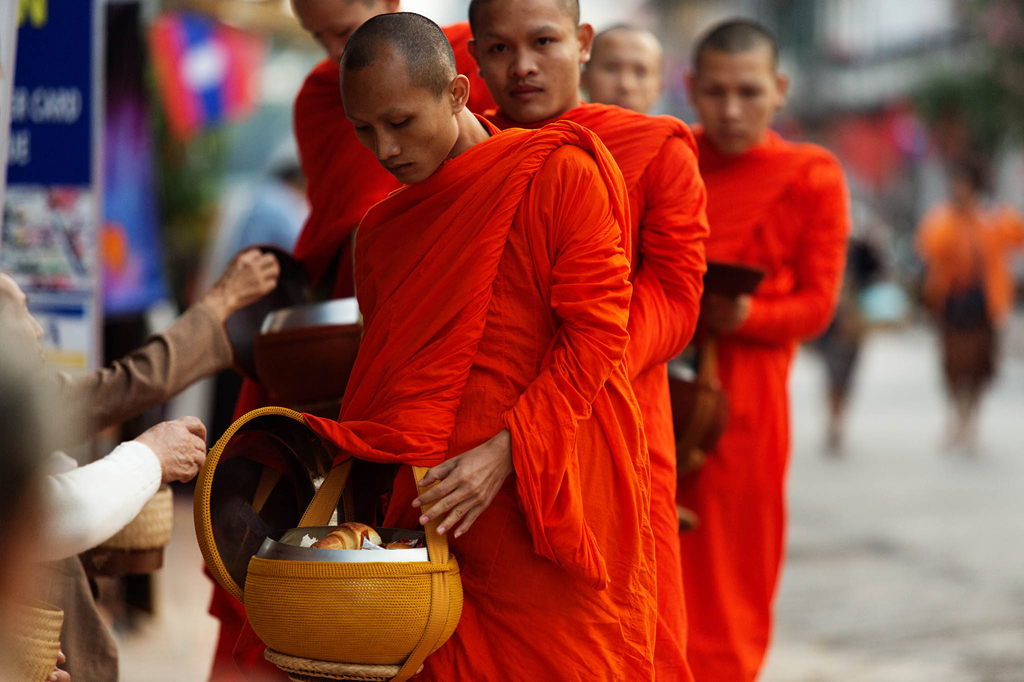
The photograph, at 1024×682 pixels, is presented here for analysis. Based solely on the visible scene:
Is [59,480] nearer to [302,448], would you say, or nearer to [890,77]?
[302,448]

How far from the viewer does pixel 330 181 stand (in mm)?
→ 3176

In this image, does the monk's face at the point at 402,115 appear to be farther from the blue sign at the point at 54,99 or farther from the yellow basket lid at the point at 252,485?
the blue sign at the point at 54,99

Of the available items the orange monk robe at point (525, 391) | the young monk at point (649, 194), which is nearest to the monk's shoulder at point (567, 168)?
the orange monk robe at point (525, 391)

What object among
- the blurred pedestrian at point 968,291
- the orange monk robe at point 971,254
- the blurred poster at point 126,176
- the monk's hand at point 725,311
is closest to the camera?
the monk's hand at point 725,311

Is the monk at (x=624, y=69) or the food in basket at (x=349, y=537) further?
the monk at (x=624, y=69)

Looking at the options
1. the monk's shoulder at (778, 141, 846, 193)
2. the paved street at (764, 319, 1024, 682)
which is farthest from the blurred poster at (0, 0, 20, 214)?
the paved street at (764, 319, 1024, 682)

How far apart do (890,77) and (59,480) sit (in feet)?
94.0

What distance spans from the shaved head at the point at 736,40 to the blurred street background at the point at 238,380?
3.23 ft

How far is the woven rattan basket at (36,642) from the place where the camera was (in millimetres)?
1913

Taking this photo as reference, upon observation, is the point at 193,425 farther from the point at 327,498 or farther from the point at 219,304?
the point at 219,304

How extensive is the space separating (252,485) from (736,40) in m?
2.27

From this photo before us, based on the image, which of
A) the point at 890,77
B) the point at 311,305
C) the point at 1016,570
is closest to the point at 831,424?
the point at 1016,570

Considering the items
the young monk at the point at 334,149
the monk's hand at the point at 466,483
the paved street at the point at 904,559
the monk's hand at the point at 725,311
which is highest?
the young monk at the point at 334,149

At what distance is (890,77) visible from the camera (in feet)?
92.8
